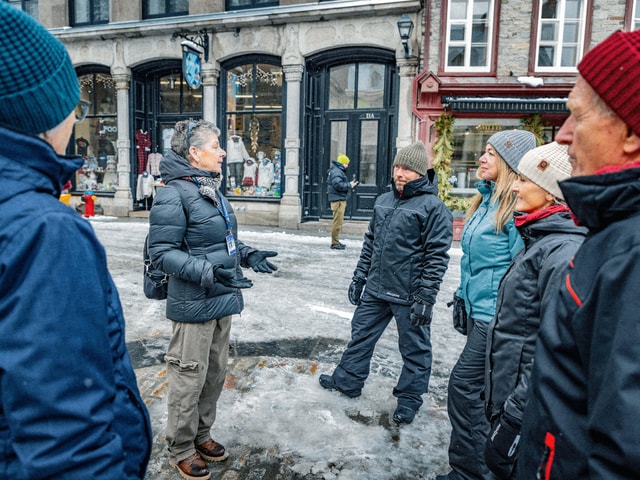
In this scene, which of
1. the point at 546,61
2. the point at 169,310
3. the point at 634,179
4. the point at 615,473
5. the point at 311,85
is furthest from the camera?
the point at 311,85

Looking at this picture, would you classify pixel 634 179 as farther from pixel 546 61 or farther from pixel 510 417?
pixel 546 61

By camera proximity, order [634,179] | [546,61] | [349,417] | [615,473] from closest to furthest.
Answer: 1. [615,473]
2. [634,179]
3. [349,417]
4. [546,61]

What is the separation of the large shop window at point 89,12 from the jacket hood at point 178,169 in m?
17.1

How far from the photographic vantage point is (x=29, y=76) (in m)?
1.17

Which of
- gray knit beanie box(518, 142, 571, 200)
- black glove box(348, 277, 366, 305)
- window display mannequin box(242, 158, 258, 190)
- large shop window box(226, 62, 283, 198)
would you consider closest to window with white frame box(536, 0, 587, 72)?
large shop window box(226, 62, 283, 198)

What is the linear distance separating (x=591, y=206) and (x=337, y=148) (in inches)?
552

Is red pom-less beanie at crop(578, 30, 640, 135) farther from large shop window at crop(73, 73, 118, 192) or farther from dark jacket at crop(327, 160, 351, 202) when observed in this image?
large shop window at crop(73, 73, 118, 192)

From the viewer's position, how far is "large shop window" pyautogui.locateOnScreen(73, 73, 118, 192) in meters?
17.4

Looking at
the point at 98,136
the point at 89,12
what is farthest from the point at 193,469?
the point at 89,12

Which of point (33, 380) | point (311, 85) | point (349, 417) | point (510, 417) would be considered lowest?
point (349, 417)

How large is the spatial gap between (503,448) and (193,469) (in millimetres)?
1876

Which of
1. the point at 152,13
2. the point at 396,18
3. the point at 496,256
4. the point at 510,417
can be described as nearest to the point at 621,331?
the point at 510,417

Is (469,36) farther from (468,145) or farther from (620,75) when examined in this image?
(620,75)

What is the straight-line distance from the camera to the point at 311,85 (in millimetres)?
14820
